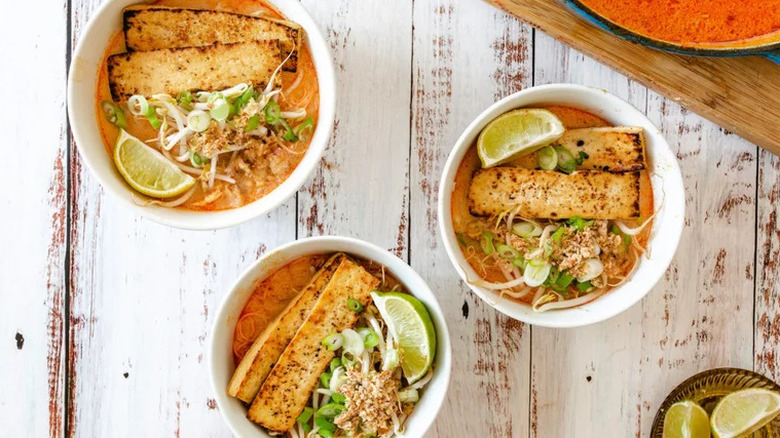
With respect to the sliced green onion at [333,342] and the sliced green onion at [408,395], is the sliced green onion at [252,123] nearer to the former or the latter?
the sliced green onion at [333,342]

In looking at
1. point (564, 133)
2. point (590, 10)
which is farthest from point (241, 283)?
point (590, 10)

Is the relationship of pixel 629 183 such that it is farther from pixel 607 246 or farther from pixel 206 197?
pixel 206 197

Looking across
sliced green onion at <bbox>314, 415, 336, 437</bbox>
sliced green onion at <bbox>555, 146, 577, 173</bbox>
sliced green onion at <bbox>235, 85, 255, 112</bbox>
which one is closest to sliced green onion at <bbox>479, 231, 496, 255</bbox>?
sliced green onion at <bbox>555, 146, 577, 173</bbox>

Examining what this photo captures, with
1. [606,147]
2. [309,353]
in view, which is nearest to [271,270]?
[309,353]

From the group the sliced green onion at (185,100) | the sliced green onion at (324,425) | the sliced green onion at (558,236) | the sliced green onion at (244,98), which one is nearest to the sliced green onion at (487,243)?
the sliced green onion at (558,236)

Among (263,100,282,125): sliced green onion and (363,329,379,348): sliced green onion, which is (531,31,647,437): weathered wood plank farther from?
(263,100,282,125): sliced green onion

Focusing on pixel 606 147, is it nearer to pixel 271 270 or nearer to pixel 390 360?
pixel 390 360
